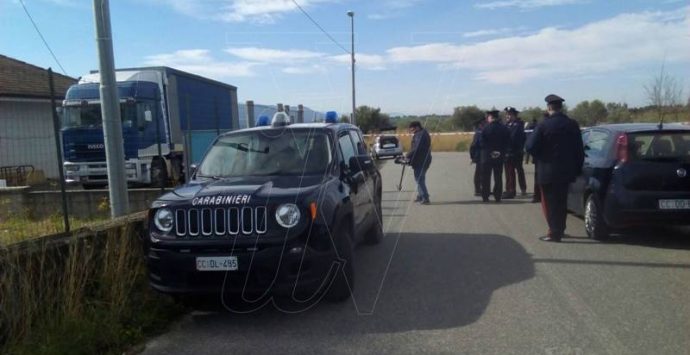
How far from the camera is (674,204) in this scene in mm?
7172

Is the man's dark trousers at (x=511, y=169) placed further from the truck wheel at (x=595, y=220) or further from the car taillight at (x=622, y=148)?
the car taillight at (x=622, y=148)

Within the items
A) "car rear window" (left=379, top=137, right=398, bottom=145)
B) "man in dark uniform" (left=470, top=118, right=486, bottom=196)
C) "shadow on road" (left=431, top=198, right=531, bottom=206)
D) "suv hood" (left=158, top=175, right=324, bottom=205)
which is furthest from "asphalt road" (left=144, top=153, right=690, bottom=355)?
"car rear window" (left=379, top=137, right=398, bottom=145)

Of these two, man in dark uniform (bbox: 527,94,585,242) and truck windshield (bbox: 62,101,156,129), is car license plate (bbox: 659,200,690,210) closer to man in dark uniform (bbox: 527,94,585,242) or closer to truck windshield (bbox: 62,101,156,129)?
man in dark uniform (bbox: 527,94,585,242)

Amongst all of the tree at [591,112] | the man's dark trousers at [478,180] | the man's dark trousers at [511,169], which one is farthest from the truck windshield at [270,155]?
the tree at [591,112]

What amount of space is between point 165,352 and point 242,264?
91cm

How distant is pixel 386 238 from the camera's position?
866 cm

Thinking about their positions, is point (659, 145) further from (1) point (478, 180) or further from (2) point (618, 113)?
(2) point (618, 113)

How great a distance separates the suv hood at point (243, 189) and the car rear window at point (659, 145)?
14.2 feet

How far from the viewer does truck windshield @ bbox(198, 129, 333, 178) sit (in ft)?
20.0

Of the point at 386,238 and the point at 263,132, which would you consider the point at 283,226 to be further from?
the point at 386,238

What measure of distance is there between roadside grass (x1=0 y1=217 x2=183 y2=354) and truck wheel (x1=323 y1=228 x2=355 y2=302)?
1510 millimetres

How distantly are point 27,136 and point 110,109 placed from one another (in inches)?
623

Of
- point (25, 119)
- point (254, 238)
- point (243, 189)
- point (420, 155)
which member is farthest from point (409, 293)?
point (25, 119)

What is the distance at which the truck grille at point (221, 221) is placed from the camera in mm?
4871
